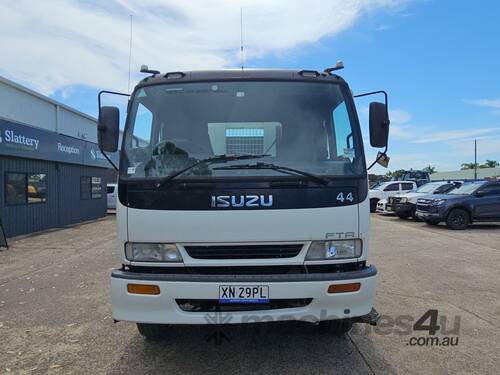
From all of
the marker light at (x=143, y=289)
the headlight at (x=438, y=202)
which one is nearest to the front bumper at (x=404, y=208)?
the headlight at (x=438, y=202)

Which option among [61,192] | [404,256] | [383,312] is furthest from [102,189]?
[383,312]

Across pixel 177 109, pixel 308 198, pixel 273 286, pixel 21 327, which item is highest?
pixel 177 109

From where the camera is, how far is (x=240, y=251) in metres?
3.71

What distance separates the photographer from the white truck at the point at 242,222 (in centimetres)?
360

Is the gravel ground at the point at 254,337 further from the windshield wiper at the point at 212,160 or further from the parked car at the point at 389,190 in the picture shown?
the parked car at the point at 389,190

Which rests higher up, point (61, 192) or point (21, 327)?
point (61, 192)

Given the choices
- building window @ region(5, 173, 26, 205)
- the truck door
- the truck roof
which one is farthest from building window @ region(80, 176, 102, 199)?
the truck roof

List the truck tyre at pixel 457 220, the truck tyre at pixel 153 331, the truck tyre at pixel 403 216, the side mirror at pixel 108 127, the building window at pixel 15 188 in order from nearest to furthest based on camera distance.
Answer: the side mirror at pixel 108 127
the truck tyre at pixel 153 331
the building window at pixel 15 188
the truck tyre at pixel 457 220
the truck tyre at pixel 403 216

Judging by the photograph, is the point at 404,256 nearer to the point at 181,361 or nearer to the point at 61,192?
the point at 181,361

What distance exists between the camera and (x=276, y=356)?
4238 millimetres

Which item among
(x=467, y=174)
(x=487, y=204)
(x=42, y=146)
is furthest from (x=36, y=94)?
(x=467, y=174)

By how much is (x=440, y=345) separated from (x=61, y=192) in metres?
16.8

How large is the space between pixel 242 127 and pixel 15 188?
42.8 ft

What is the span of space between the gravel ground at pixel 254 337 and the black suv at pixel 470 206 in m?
8.27
